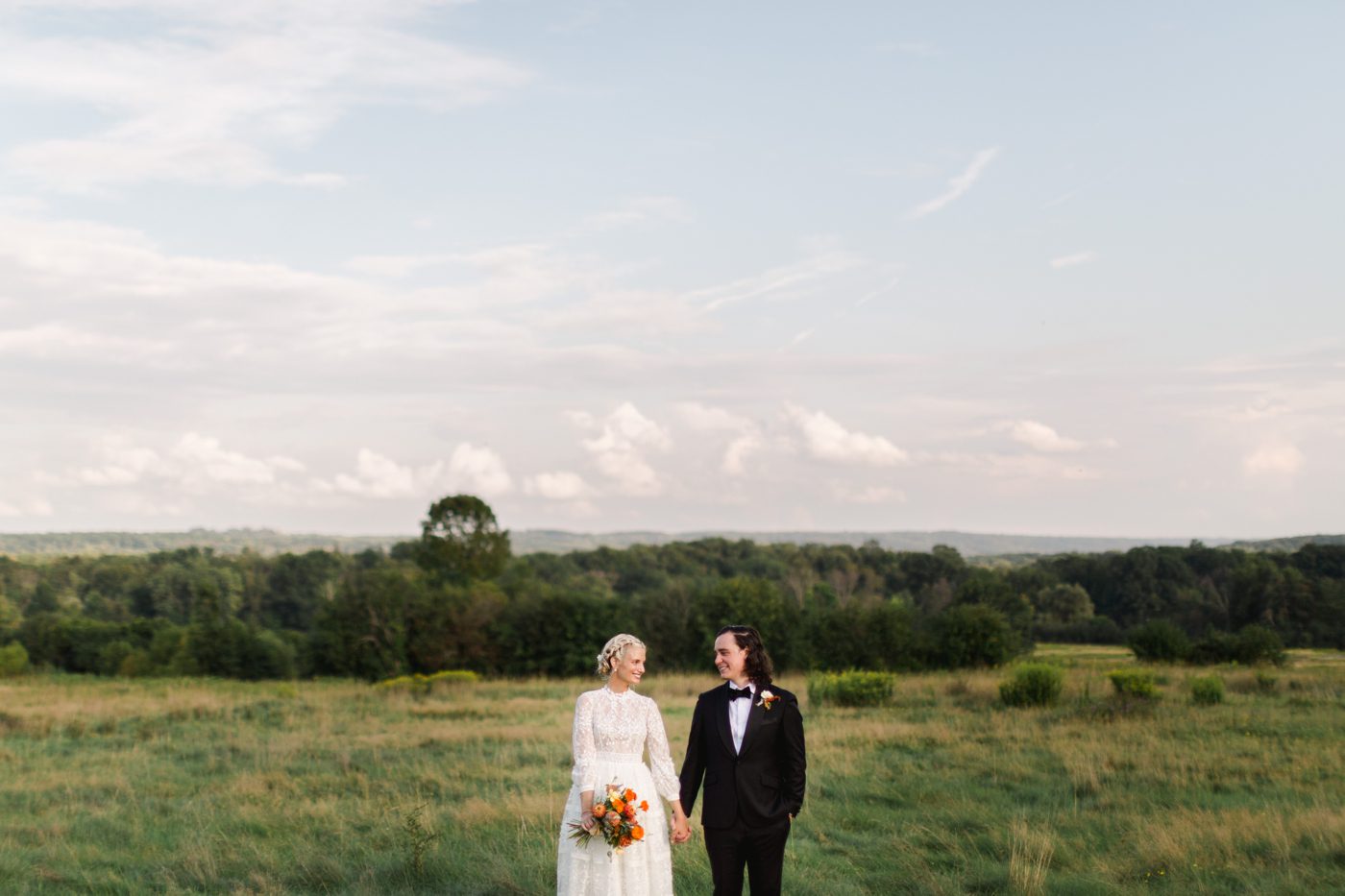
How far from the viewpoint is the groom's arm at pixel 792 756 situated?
5359mm

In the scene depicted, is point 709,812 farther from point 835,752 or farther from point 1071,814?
point 835,752

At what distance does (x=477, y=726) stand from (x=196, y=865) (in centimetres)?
1100

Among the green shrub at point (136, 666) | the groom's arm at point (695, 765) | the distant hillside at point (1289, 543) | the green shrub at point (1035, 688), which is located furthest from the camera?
the green shrub at point (136, 666)

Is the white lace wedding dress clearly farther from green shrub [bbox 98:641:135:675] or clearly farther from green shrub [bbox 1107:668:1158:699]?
green shrub [bbox 98:641:135:675]

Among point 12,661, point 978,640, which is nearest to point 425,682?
point 978,640

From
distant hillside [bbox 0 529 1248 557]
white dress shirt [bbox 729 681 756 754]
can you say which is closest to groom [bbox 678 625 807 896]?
white dress shirt [bbox 729 681 756 754]

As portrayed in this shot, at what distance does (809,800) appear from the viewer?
1141cm

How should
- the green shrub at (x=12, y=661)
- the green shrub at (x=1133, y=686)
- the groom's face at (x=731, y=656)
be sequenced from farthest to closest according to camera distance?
the green shrub at (x=12, y=661) → the green shrub at (x=1133, y=686) → the groom's face at (x=731, y=656)

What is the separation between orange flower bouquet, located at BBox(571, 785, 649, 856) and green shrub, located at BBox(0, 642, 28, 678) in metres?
51.8

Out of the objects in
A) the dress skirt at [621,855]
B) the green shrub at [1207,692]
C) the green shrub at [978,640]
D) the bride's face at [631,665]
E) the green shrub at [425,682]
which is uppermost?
the bride's face at [631,665]

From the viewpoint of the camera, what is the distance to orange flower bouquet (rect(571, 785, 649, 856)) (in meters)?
5.36

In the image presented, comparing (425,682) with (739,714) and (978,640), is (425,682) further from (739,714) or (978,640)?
(739,714)

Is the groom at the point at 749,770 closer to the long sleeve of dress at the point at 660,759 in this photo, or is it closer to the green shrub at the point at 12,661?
the long sleeve of dress at the point at 660,759

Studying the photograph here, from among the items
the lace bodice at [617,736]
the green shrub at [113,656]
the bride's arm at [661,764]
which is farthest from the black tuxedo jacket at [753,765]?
the green shrub at [113,656]
